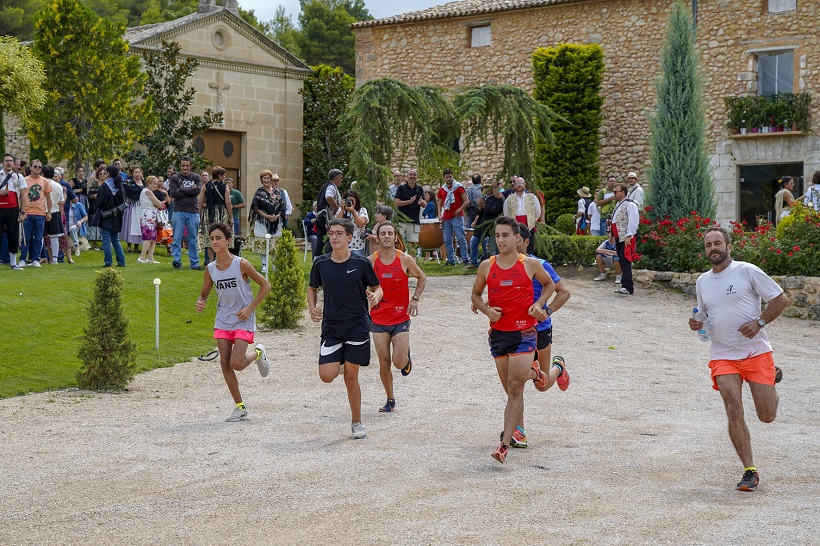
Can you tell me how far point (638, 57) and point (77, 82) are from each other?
47.3 feet

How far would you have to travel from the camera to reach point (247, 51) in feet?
102

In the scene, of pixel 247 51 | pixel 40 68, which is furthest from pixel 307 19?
pixel 40 68

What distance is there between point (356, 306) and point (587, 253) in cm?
1259

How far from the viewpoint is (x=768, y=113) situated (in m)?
28.2

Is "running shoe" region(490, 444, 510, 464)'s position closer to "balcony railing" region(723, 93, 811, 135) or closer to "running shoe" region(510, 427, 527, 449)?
"running shoe" region(510, 427, 527, 449)

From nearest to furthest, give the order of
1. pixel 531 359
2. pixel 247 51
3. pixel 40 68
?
pixel 531 359, pixel 40 68, pixel 247 51

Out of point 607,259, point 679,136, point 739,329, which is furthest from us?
point 679,136

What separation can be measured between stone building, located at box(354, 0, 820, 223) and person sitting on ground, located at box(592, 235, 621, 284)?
714 centimetres

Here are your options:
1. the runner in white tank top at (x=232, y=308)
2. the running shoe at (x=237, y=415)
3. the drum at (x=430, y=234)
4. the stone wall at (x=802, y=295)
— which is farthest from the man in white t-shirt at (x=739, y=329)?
the drum at (x=430, y=234)

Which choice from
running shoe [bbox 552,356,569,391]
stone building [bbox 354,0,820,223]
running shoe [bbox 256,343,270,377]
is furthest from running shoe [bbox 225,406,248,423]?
stone building [bbox 354,0,820,223]

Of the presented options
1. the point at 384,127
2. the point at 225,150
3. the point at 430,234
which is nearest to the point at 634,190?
the point at 430,234

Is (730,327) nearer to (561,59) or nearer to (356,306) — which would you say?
(356,306)

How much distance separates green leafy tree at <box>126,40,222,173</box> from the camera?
27688mm

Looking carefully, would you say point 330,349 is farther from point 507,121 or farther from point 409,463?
point 507,121
